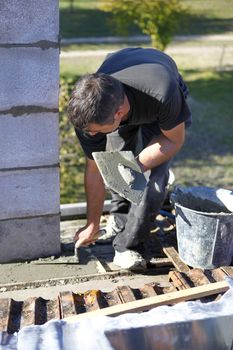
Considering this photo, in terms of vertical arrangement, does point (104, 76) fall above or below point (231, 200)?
above

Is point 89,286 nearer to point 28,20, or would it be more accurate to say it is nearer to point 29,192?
point 29,192

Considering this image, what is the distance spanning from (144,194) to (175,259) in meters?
0.50

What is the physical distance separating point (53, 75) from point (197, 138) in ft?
20.3

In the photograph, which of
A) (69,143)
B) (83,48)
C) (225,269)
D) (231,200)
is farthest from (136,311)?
(83,48)

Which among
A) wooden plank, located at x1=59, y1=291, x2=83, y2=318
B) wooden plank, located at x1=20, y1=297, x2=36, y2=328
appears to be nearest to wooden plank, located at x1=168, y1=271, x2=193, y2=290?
wooden plank, located at x1=59, y1=291, x2=83, y2=318

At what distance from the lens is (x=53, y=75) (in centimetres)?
350

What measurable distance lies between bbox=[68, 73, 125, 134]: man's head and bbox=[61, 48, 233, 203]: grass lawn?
137 inches

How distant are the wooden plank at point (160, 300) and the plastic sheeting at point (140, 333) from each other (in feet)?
1.49

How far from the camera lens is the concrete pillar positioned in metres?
3.38

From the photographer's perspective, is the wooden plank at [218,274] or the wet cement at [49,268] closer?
the wooden plank at [218,274]

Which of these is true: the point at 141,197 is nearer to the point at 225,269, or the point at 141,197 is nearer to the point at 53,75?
the point at 225,269

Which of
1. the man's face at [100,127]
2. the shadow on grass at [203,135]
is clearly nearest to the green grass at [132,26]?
the shadow on grass at [203,135]

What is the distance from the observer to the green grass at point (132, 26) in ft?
66.5

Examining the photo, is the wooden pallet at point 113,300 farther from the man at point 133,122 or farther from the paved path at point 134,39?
the paved path at point 134,39
